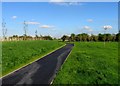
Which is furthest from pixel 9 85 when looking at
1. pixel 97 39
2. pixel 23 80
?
pixel 97 39

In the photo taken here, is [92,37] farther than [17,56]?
Yes

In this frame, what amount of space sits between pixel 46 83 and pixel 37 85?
96 cm

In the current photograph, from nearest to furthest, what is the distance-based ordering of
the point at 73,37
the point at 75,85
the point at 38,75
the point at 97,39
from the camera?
the point at 75,85
the point at 38,75
the point at 97,39
the point at 73,37

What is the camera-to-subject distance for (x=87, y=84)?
16.8 metres

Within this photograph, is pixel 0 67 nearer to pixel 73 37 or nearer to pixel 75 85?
pixel 75 85

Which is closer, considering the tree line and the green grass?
the green grass

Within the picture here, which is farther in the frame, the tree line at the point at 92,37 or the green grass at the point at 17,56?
the tree line at the point at 92,37

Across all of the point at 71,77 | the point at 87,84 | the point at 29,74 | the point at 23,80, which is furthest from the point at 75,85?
the point at 29,74

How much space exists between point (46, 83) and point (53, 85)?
47.8 inches

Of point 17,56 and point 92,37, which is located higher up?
point 17,56

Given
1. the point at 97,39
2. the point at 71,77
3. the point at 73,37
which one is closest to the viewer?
the point at 71,77

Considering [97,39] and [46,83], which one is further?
[97,39]

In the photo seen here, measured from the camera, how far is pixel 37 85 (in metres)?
17.0

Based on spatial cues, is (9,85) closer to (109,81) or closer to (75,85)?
(75,85)
